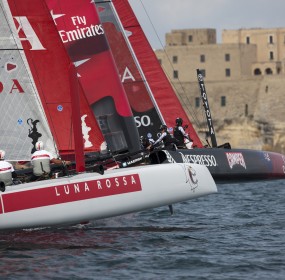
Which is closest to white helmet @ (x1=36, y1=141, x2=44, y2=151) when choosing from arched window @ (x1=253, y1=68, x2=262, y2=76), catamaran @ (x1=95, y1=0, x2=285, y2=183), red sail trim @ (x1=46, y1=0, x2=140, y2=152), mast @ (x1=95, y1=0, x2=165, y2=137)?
red sail trim @ (x1=46, y1=0, x2=140, y2=152)

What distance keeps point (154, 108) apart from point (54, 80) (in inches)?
206

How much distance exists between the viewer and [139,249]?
14.2 metres

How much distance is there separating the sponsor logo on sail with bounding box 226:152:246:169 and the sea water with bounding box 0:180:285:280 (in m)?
1.38

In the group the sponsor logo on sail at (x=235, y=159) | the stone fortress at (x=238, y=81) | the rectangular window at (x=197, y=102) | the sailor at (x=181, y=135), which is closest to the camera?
the sponsor logo on sail at (x=235, y=159)

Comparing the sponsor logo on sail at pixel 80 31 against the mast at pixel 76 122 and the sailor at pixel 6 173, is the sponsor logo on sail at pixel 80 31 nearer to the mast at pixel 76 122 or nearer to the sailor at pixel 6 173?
the mast at pixel 76 122

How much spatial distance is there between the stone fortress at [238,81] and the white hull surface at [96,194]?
187 ft

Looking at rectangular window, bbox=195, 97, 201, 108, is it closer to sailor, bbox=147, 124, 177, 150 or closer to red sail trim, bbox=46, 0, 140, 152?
sailor, bbox=147, 124, 177, 150

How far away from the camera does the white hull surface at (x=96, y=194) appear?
14.5 m

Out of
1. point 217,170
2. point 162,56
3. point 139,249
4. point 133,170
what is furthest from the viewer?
point 162,56

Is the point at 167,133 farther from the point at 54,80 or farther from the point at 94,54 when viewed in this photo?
the point at 54,80

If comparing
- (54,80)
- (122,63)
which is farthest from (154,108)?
(54,80)

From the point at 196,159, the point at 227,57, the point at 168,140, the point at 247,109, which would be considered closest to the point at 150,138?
the point at 168,140

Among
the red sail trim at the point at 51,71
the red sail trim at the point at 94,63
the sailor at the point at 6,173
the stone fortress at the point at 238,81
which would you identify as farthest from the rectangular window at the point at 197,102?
the sailor at the point at 6,173

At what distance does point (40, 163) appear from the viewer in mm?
15023
